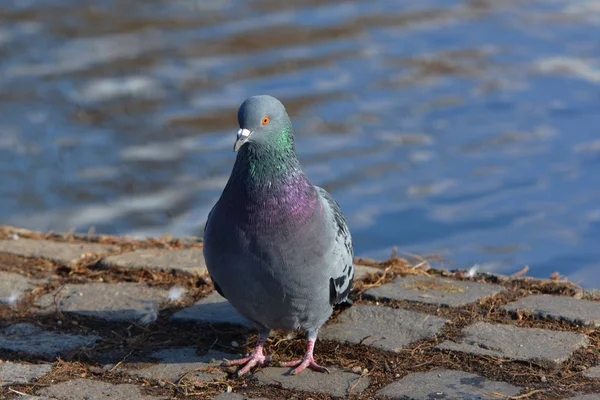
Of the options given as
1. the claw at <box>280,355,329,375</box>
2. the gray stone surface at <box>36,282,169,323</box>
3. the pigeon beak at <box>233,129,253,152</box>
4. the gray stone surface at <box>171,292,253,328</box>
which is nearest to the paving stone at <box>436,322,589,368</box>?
the claw at <box>280,355,329,375</box>

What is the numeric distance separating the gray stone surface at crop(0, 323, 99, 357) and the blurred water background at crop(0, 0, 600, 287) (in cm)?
300

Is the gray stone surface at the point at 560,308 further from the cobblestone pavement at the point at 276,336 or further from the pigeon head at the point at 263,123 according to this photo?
the pigeon head at the point at 263,123

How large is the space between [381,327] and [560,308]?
2.46ft

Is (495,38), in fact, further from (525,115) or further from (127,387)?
Result: (127,387)

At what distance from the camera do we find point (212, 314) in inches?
168

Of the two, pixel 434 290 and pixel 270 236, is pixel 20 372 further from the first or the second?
pixel 434 290

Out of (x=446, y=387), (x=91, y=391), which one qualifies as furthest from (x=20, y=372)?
Result: (x=446, y=387)

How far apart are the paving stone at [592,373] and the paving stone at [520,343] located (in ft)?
0.35

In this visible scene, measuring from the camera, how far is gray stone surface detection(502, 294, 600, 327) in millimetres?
4023

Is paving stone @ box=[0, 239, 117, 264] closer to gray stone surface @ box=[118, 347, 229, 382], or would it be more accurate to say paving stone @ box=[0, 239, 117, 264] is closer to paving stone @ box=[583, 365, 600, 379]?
gray stone surface @ box=[118, 347, 229, 382]

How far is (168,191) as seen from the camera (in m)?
8.27

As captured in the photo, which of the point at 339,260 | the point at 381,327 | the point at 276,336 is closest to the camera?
the point at 339,260

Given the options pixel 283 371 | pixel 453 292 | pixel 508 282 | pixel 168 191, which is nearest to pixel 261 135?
pixel 283 371

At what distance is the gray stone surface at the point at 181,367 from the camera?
367cm
